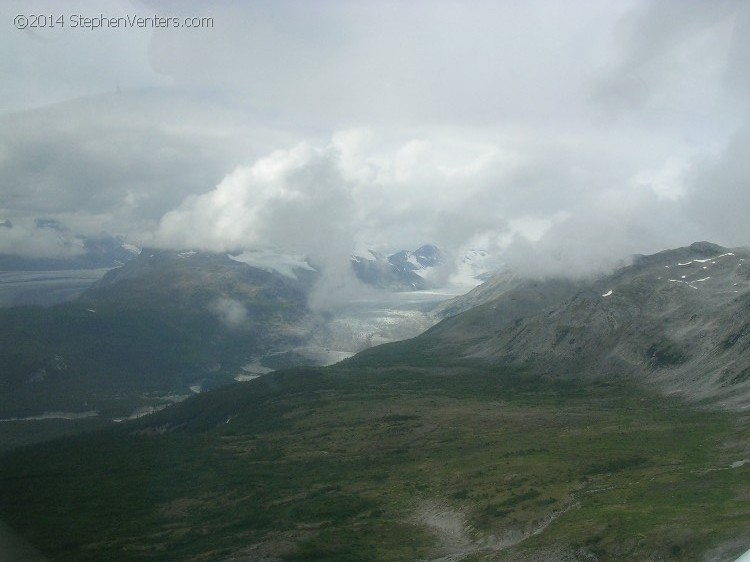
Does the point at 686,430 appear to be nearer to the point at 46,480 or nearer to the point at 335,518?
the point at 335,518

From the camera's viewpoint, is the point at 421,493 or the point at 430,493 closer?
the point at 430,493

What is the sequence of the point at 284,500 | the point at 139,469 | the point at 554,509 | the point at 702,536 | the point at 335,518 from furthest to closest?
the point at 139,469, the point at 284,500, the point at 335,518, the point at 554,509, the point at 702,536

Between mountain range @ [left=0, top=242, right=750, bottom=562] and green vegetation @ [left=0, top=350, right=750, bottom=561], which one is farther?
green vegetation @ [left=0, top=350, right=750, bottom=561]

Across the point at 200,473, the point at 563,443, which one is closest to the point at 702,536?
the point at 563,443

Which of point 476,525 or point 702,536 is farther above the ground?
point 702,536

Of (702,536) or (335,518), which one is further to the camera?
(335,518)

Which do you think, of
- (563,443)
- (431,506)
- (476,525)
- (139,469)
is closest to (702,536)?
(476,525)

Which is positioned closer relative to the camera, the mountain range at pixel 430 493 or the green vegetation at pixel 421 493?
the mountain range at pixel 430 493

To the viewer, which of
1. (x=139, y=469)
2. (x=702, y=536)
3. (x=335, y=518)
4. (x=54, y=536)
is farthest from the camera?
(x=139, y=469)
